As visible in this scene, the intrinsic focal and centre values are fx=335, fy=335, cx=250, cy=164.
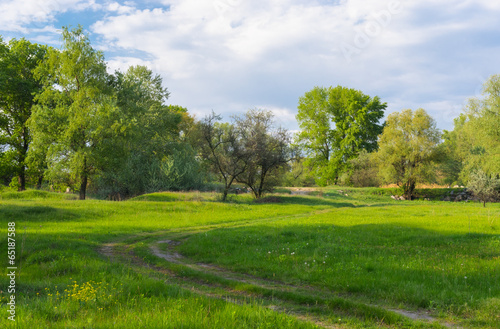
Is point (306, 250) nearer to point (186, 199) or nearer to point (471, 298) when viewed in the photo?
point (471, 298)

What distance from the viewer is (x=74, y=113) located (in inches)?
1369

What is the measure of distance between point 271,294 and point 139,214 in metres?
19.8

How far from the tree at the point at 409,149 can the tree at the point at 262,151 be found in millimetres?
18724

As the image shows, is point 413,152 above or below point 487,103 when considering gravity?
below

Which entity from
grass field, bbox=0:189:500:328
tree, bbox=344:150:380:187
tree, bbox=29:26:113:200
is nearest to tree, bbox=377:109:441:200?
tree, bbox=344:150:380:187

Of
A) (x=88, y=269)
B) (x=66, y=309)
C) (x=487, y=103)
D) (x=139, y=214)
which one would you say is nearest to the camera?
(x=66, y=309)

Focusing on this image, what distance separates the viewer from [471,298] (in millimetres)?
7238

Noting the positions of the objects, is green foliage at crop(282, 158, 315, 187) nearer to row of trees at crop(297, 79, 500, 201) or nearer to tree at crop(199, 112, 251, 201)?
row of trees at crop(297, 79, 500, 201)

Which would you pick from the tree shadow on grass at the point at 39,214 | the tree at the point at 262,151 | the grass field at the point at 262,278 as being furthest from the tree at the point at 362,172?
the tree shadow on grass at the point at 39,214

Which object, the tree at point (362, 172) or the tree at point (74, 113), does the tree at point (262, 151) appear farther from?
the tree at point (362, 172)

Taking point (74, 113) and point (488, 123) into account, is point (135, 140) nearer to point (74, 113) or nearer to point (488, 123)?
point (74, 113)

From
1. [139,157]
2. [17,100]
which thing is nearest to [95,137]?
[139,157]

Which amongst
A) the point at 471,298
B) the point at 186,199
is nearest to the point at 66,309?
the point at 471,298

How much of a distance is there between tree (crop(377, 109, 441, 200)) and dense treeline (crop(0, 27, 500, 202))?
15 centimetres
